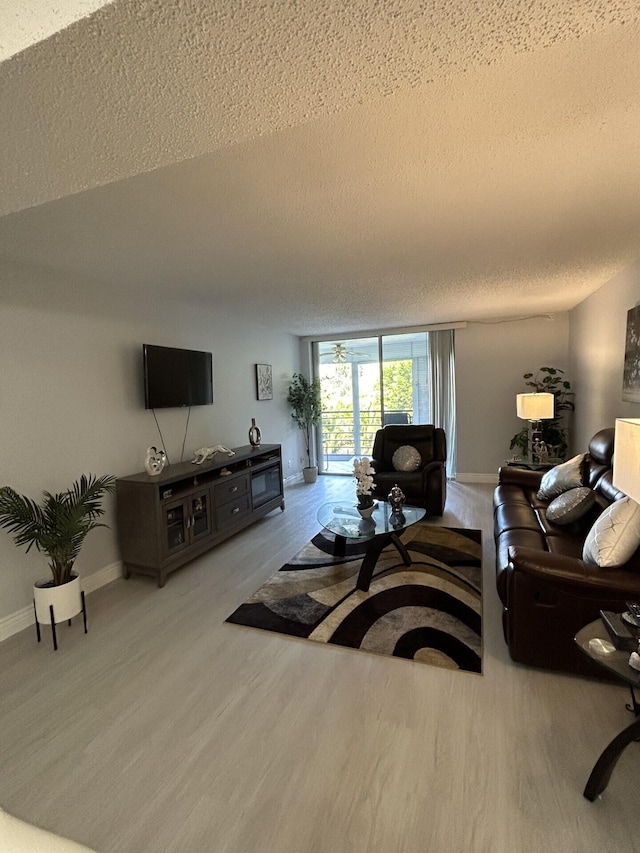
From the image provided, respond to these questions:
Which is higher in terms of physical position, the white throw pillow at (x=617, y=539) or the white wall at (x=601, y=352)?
the white wall at (x=601, y=352)

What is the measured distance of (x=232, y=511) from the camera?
379cm

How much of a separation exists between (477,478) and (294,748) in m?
4.84

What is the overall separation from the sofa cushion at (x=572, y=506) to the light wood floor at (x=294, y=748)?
99 centimetres

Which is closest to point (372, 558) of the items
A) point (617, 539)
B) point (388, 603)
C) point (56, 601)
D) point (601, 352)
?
point (388, 603)

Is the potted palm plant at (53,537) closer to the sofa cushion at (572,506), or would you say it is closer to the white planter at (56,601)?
the white planter at (56,601)

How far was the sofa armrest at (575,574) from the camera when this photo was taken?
178cm

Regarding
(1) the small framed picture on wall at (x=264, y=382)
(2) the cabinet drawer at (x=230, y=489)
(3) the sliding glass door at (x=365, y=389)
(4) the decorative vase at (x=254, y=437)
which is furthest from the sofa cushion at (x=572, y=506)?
(1) the small framed picture on wall at (x=264, y=382)

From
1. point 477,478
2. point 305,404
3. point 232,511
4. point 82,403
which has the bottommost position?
point 477,478

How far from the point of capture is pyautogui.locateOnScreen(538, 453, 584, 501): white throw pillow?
124 inches

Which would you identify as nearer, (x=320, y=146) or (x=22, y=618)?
(x=320, y=146)

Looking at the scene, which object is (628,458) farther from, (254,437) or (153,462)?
(254,437)

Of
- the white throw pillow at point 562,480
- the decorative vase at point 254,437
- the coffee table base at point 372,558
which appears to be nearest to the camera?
the coffee table base at point 372,558

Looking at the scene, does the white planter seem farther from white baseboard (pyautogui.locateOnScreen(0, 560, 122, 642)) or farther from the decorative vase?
the decorative vase

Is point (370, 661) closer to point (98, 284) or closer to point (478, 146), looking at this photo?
point (478, 146)
